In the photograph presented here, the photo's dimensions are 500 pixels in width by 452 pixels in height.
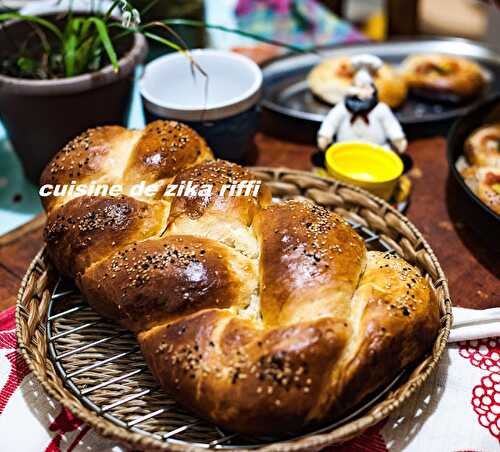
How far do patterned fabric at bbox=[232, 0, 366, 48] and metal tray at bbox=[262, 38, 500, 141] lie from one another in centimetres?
22

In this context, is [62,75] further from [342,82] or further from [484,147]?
[484,147]

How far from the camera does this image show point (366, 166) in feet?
5.25

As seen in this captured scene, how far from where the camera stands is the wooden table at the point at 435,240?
1.34 meters

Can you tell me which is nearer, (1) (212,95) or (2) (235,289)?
(2) (235,289)

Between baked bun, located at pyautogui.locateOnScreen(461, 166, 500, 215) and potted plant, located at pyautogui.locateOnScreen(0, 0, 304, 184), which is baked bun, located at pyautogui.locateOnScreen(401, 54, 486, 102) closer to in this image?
baked bun, located at pyautogui.locateOnScreen(461, 166, 500, 215)

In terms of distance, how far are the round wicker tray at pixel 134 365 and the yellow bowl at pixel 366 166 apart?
0.09 m

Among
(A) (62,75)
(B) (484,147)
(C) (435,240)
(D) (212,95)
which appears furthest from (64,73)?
(B) (484,147)

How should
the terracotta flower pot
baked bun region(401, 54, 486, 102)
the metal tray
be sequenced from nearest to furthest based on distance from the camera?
the terracotta flower pot → the metal tray → baked bun region(401, 54, 486, 102)

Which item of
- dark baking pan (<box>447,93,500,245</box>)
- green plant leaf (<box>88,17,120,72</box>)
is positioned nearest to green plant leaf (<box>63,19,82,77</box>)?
green plant leaf (<box>88,17,120,72</box>)

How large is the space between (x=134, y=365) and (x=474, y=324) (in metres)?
0.71

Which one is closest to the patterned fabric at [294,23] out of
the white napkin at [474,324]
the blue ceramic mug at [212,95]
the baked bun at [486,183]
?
the blue ceramic mug at [212,95]

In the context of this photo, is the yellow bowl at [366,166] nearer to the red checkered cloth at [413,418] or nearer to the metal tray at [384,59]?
the metal tray at [384,59]

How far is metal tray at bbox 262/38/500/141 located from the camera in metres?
1.83

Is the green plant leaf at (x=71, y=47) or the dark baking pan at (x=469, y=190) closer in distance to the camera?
the dark baking pan at (x=469, y=190)
